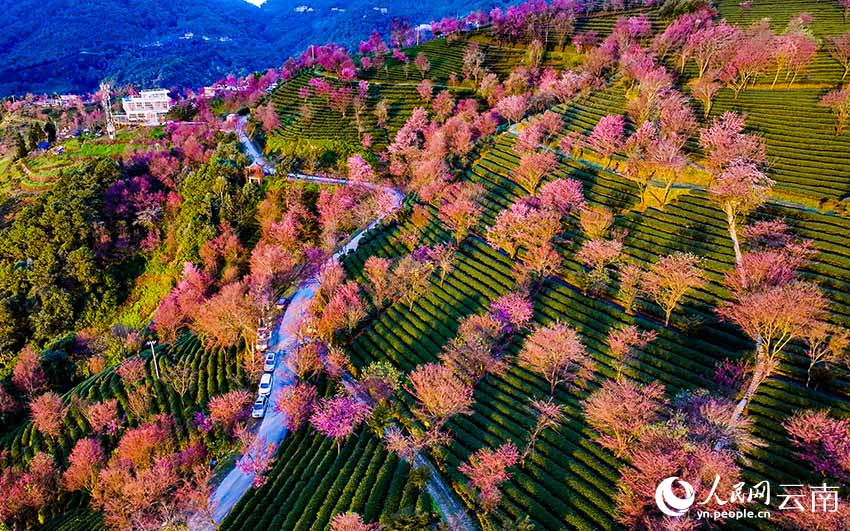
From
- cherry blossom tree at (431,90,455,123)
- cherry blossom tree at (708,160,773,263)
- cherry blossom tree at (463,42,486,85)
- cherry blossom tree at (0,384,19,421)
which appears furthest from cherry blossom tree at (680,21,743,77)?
cherry blossom tree at (0,384,19,421)

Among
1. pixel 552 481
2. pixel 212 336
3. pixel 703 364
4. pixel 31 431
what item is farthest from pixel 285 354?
pixel 703 364

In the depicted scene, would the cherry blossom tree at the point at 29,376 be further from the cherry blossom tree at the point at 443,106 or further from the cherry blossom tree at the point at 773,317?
the cherry blossom tree at the point at 443,106

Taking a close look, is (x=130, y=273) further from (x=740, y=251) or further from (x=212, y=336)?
(x=740, y=251)

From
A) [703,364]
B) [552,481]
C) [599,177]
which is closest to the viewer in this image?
[552,481]

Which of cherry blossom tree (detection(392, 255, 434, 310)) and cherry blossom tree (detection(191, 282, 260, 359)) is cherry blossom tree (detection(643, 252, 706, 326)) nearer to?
cherry blossom tree (detection(392, 255, 434, 310))

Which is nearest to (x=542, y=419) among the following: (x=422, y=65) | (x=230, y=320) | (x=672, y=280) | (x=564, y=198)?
(x=672, y=280)

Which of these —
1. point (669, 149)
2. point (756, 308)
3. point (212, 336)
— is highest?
point (669, 149)
